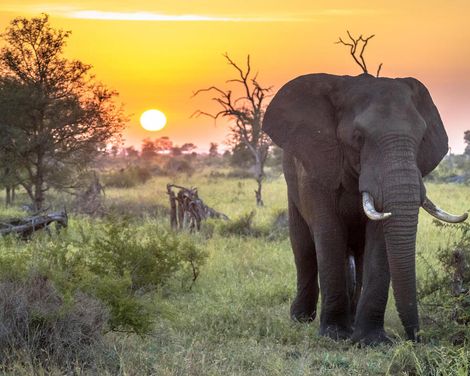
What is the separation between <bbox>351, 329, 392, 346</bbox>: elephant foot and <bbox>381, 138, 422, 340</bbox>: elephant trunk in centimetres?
56

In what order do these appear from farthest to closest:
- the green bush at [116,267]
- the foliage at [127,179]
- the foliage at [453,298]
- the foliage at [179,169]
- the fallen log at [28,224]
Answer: the foliage at [179,169]
the foliage at [127,179]
the fallen log at [28,224]
the green bush at [116,267]
the foliage at [453,298]

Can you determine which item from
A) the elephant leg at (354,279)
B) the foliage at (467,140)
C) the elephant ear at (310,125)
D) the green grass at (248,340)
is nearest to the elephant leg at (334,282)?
the green grass at (248,340)

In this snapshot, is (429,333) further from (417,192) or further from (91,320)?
(91,320)

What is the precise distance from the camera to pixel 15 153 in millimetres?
19047

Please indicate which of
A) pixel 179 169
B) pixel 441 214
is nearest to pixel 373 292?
pixel 441 214

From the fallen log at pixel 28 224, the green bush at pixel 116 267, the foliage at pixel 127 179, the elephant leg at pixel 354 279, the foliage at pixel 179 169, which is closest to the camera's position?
the green bush at pixel 116 267

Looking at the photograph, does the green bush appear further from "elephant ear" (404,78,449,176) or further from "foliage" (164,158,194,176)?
"foliage" (164,158,194,176)

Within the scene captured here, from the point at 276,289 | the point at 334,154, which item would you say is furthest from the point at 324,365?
the point at 276,289

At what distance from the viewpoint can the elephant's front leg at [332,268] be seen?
285 inches

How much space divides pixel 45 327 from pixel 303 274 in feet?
11.6

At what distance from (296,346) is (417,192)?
1.90m

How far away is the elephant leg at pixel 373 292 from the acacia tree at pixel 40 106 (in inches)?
530

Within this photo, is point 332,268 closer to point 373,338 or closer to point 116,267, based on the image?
point 373,338

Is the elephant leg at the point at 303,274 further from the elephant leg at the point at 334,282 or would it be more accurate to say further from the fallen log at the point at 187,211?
the fallen log at the point at 187,211
